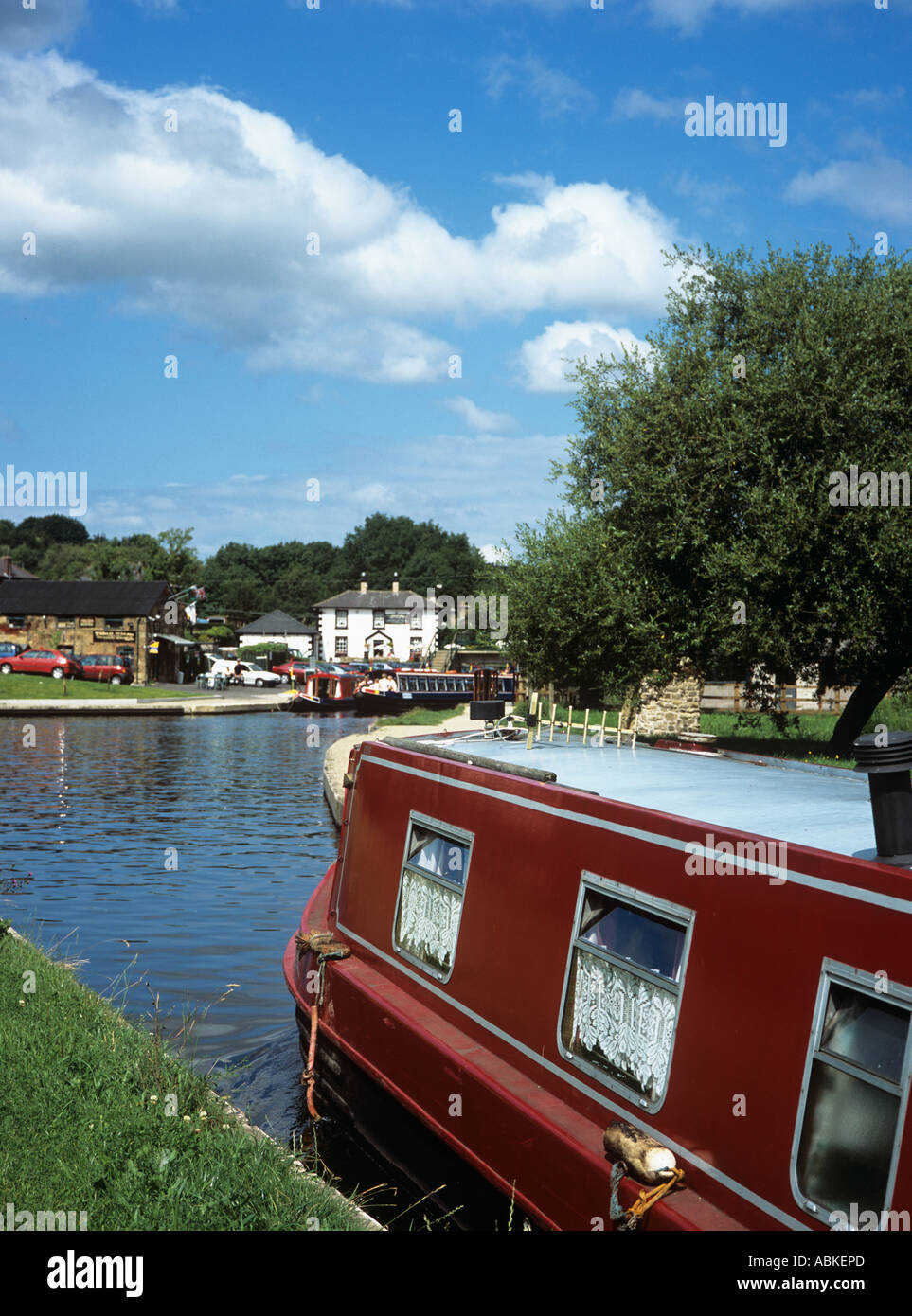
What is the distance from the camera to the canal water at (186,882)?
362 inches

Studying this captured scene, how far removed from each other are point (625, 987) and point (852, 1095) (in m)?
1.37

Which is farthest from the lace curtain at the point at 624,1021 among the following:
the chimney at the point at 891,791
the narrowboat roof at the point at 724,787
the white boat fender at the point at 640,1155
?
the chimney at the point at 891,791

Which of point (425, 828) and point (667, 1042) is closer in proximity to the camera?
point (667, 1042)

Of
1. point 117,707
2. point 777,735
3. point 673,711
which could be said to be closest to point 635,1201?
point 777,735

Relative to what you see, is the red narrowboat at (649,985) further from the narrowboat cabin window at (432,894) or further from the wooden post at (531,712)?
the wooden post at (531,712)

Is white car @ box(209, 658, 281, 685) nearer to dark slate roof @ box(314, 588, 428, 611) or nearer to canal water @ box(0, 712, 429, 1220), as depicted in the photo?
dark slate roof @ box(314, 588, 428, 611)

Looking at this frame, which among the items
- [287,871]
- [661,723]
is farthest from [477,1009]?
[661,723]

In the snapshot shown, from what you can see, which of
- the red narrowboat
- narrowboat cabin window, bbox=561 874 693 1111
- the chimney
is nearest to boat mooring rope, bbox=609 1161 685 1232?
the red narrowboat

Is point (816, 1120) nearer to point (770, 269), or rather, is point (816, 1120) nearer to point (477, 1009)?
point (477, 1009)

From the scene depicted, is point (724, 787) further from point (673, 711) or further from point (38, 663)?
point (38, 663)

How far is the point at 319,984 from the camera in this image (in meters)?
8.13

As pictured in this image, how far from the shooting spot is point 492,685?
129ft

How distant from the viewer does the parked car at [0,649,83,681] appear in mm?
54281

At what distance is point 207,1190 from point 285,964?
4262mm
